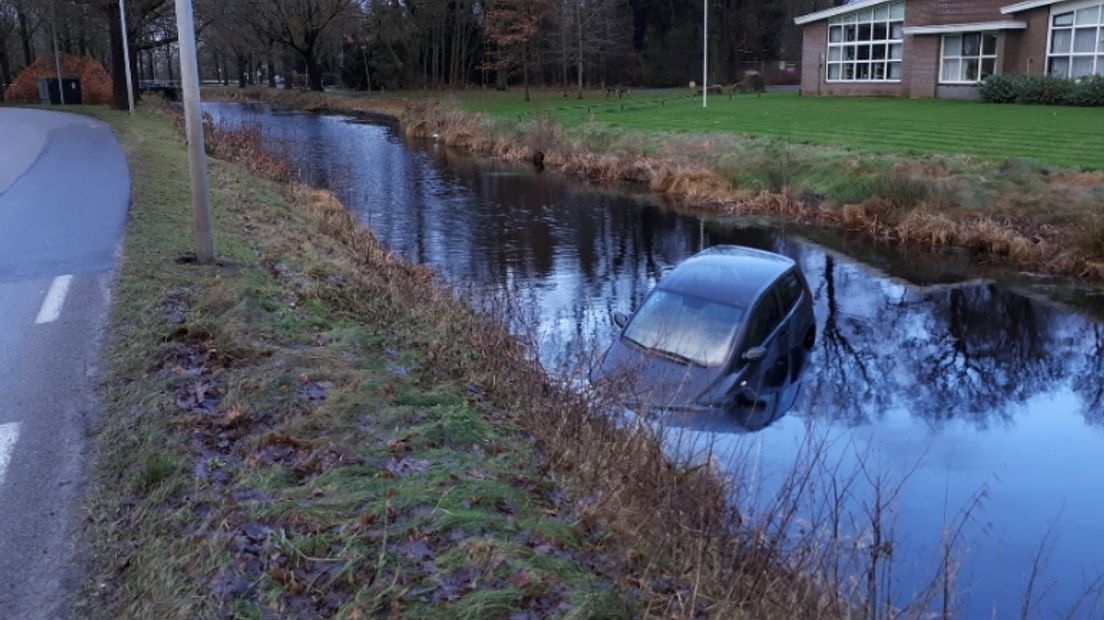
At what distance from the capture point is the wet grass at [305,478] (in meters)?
4.79

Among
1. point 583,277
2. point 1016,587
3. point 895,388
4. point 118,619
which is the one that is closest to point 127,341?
point 118,619

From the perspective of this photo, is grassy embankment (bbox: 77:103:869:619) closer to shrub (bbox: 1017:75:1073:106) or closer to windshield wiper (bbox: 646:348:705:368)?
windshield wiper (bbox: 646:348:705:368)

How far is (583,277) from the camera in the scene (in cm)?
1891

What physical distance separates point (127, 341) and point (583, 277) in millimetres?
11442

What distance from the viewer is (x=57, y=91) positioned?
49000mm

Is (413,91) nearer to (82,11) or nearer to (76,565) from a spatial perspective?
(82,11)

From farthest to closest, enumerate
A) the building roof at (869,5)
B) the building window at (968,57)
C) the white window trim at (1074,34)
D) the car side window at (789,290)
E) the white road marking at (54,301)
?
the building window at (968,57), the building roof at (869,5), the white window trim at (1074,34), the car side window at (789,290), the white road marking at (54,301)

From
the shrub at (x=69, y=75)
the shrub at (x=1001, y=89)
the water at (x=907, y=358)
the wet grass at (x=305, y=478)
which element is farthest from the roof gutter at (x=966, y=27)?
the wet grass at (x=305, y=478)

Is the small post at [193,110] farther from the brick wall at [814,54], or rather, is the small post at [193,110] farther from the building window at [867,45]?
the brick wall at [814,54]

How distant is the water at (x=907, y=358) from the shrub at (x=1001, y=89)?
21062 mm

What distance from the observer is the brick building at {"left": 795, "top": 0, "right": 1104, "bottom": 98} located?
40656 mm

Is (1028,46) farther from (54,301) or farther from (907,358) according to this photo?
(54,301)

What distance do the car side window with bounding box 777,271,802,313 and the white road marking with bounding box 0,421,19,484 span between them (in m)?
8.95

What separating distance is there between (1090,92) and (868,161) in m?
17.8
